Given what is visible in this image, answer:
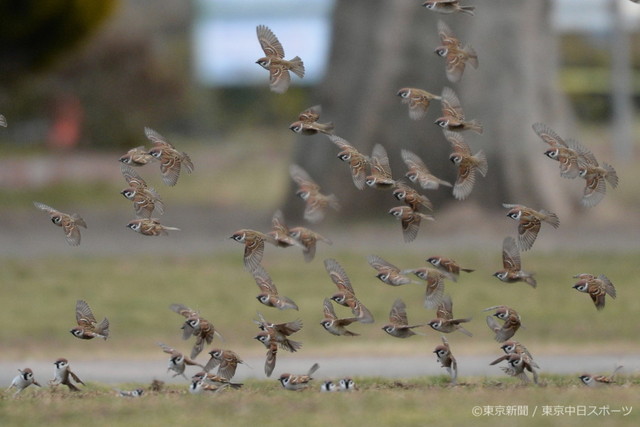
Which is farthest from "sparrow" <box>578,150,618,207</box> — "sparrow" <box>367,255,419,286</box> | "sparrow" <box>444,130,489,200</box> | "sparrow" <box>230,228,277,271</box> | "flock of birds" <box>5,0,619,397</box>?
"sparrow" <box>230,228,277,271</box>

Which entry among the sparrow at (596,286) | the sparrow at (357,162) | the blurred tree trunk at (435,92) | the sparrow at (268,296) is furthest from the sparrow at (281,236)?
the blurred tree trunk at (435,92)

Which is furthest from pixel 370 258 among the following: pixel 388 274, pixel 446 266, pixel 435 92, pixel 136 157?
pixel 435 92

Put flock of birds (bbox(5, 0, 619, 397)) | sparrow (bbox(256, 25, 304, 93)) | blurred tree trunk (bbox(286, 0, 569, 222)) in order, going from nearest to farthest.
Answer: flock of birds (bbox(5, 0, 619, 397)) < sparrow (bbox(256, 25, 304, 93)) < blurred tree trunk (bbox(286, 0, 569, 222))

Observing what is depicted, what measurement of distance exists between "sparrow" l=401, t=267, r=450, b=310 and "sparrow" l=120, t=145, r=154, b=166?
5.37ft

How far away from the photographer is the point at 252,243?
829cm

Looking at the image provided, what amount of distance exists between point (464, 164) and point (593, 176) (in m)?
0.75

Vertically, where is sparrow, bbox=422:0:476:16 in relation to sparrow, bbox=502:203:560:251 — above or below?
above

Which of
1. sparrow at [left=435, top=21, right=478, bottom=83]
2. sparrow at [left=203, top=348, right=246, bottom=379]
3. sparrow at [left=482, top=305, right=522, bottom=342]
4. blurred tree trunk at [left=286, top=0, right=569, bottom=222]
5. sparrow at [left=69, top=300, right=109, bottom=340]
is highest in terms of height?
blurred tree trunk at [left=286, top=0, right=569, bottom=222]

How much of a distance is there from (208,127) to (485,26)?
80.0 ft

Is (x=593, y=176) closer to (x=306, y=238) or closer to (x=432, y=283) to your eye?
(x=432, y=283)

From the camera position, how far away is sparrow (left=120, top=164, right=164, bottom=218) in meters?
8.26

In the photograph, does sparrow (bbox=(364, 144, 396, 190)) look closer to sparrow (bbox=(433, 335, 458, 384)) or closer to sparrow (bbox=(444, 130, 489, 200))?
sparrow (bbox=(444, 130, 489, 200))

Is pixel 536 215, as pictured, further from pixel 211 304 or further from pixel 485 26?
pixel 485 26

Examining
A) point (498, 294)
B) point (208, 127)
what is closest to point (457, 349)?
point (498, 294)
